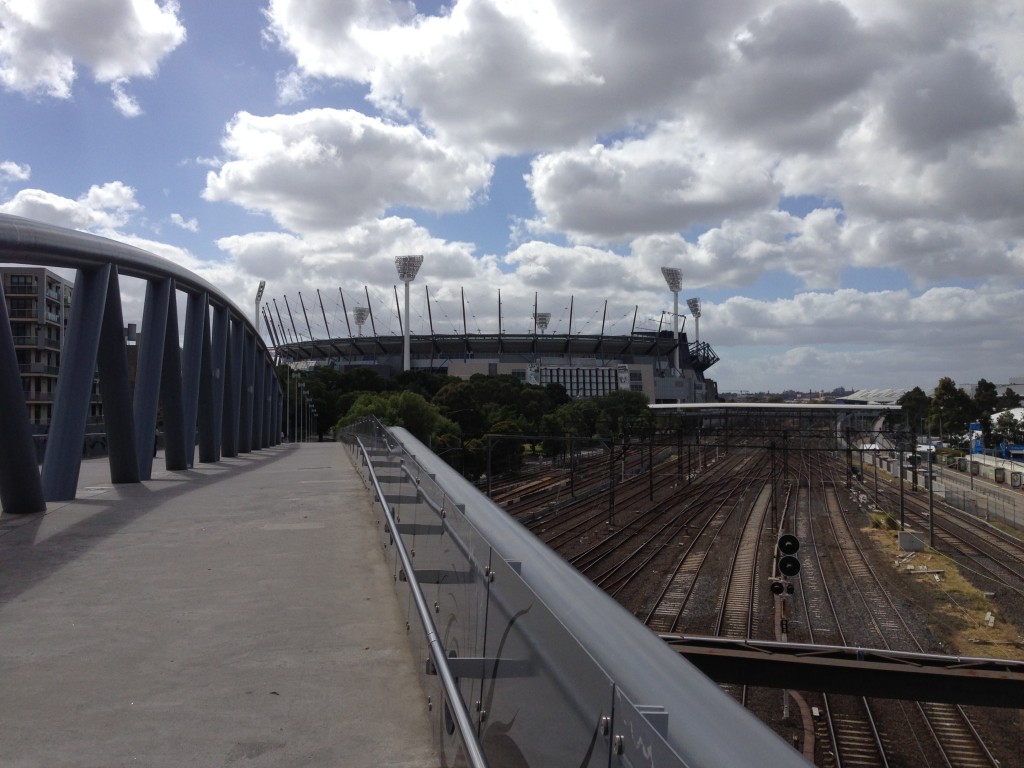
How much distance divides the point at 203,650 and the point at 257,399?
35693 millimetres

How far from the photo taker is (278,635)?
16.2ft

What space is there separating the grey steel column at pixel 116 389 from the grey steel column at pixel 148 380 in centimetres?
79

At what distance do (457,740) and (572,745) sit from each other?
1.23m

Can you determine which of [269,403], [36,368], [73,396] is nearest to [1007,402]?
[269,403]

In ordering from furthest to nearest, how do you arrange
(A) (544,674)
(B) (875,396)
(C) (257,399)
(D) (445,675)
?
1. (B) (875,396)
2. (C) (257,399)
3. (D) (445,675)
4. (A) (544,674)

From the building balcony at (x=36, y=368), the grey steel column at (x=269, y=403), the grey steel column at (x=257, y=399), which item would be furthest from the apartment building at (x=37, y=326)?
the grey steel column at (x=257, y=399)

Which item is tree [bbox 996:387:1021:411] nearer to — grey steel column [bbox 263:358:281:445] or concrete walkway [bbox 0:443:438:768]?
grey steel column [bbox 263:358:281:445]

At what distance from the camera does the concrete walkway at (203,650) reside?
136 inches

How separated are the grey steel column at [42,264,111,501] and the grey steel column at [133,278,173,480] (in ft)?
10.8

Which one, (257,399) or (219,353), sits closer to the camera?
(219,353)

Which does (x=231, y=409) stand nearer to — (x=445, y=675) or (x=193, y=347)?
(x=193, y=347)

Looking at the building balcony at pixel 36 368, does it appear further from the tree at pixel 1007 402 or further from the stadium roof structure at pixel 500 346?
the stadium roof structure at pixel 500 346

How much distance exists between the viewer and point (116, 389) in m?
13.6

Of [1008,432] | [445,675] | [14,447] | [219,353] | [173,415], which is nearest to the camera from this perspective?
[445,675]
